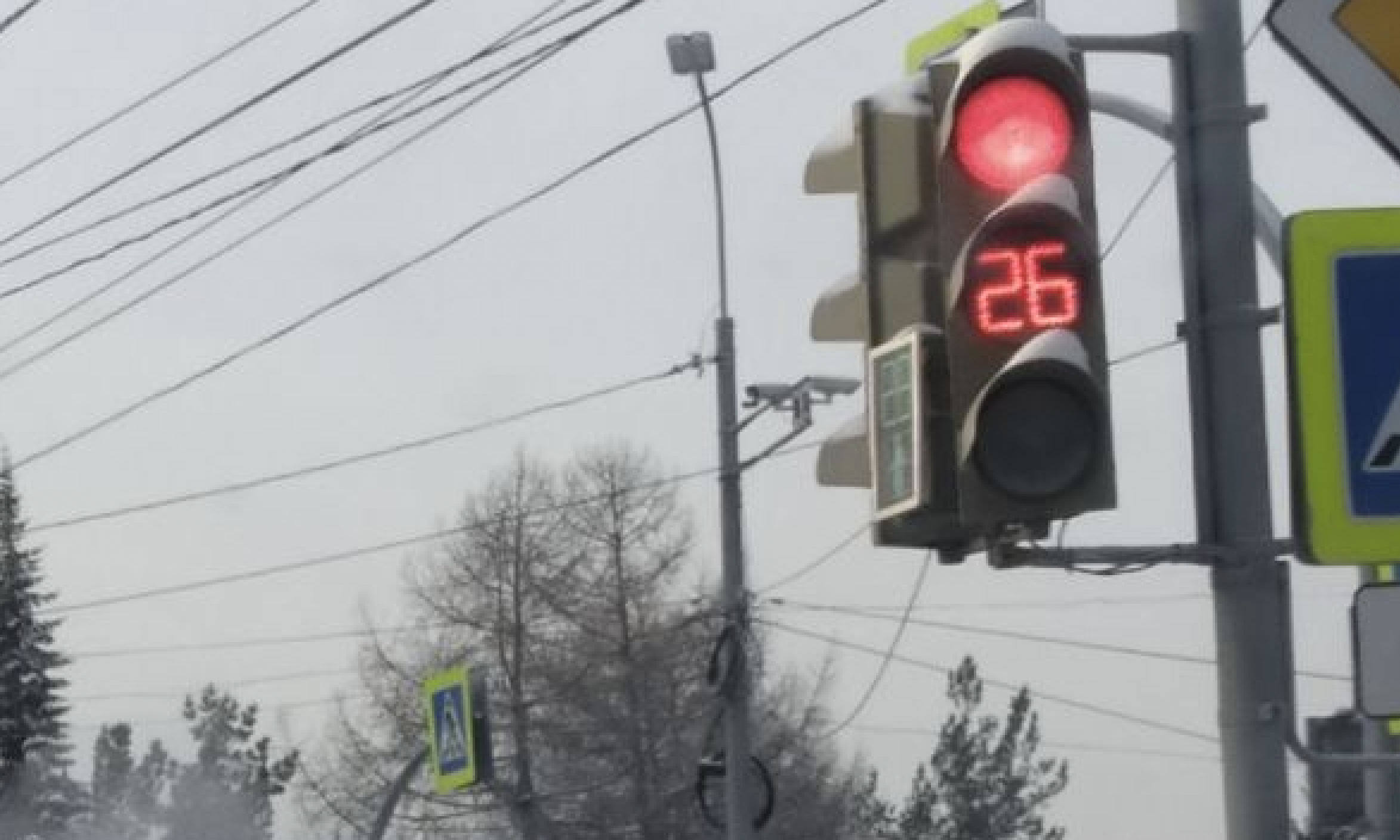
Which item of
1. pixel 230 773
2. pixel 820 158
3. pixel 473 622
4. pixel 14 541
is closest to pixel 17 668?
pixel 14 541

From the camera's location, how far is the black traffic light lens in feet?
21.2

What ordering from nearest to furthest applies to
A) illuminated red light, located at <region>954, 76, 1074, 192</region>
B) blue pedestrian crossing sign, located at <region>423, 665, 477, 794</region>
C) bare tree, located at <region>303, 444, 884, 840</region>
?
1. illuminated red light, located at <region>954, 76, 1074, 192</region>
2. blue pedestrian crossing sign, located at <region>423, 665, 477, 794</region>
3. bare tree, located at <region>303, 444, 884, 840</region>

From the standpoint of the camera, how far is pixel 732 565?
89.2 feet

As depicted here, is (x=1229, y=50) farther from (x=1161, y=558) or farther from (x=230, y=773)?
(x=230, y=773)

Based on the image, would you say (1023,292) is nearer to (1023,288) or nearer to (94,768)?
(1023,288)

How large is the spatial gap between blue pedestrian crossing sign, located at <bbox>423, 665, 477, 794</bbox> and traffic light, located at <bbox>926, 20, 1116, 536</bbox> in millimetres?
25000

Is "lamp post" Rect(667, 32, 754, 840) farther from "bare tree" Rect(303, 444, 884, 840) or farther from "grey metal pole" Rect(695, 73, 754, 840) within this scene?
"bare tree" Rect(303, 444, 884, 840)

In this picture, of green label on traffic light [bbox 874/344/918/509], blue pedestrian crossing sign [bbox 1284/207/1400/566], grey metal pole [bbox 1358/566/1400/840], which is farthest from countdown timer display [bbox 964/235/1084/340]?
grey metal pole [bbox 1358/566/1400/840]

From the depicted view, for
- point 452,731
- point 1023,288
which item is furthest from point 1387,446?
point 452,731

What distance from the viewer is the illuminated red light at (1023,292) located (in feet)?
21.4

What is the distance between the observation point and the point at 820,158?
23.8ft

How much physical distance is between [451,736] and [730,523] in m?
6.14

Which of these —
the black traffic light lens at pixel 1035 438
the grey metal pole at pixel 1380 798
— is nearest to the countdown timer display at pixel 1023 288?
the black traffic light lens at pixel 1035 438

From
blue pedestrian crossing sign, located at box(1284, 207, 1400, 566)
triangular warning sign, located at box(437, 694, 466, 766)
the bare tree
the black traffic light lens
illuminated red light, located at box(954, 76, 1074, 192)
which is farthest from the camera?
the bare tree
